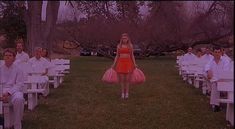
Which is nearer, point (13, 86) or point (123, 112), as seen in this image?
point (13, 86)

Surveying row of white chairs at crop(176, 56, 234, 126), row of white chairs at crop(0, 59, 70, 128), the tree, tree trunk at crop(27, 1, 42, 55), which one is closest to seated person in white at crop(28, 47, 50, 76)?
row of white chairs at crop(0, 59, 70, 128)

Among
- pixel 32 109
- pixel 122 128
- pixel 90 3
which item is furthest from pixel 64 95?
pixel 90 3

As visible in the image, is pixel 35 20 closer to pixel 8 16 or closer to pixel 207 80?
pixel 8 16

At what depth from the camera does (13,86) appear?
5742 millimetres

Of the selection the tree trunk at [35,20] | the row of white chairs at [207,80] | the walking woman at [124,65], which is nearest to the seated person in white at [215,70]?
the row of white chairs at [207,80]

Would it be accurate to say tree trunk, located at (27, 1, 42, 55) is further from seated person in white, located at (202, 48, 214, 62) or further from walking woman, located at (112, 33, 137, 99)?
seated person in white, located at (202, 48, 214, 62)

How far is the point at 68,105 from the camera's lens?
8.59 metres

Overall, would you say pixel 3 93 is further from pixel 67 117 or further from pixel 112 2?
pixel 112 2

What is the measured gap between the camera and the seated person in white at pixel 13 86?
5.57 meters

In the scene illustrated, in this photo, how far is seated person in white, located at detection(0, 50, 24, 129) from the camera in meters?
5.57

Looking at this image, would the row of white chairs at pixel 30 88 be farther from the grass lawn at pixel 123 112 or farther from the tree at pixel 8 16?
the tree at pixel 8 16

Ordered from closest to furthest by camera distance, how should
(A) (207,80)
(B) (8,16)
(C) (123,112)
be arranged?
1. (B) (8,16)
2. (C) (123,112)
3. (A) (207,80)

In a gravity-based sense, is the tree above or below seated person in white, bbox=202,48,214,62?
above

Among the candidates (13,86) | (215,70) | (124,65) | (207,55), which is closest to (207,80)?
(215,70)
